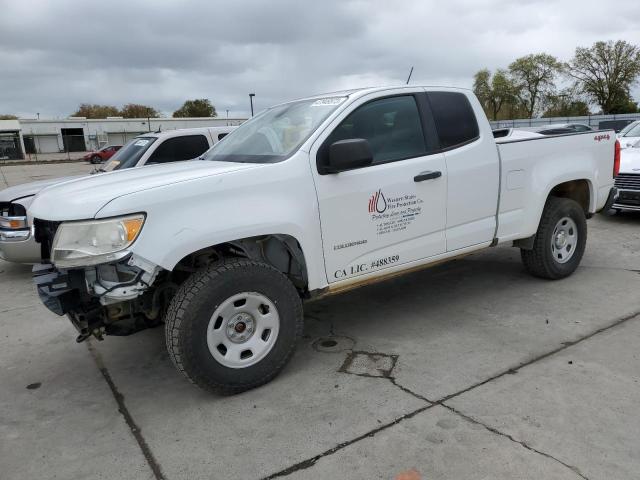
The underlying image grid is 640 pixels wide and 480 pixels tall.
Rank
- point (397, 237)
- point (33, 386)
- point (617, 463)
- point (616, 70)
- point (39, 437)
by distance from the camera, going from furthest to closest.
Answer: point (616, 70) < point (397, 237) < point (33, 386) < point (39, 437) < point (617, 463)

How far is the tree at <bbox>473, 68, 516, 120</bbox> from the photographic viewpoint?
211 feet

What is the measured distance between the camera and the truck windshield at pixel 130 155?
283 inches

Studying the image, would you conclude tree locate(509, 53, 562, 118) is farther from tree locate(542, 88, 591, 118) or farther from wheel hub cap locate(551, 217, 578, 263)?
wheel hub cap locate(551, 217, 578, 263)

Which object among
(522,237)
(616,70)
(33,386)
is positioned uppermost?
(616,70)

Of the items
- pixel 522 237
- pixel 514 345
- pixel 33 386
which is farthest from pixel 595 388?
pixel 33 386

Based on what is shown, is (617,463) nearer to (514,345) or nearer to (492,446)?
(492,446)

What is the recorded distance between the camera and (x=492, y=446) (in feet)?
8.89

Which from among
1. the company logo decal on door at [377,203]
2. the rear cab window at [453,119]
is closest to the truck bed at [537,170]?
the rear cab window at [453,119]

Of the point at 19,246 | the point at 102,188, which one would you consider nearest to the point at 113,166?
the point at 19,246

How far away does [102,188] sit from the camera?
3.28m

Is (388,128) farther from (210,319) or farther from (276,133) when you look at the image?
(210,319)

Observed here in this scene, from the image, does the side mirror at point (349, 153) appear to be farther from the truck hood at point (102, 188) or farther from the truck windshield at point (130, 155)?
the truck windshield at point (130, 155)

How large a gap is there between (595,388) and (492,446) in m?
0.98

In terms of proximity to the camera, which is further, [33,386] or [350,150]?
[33,386]
